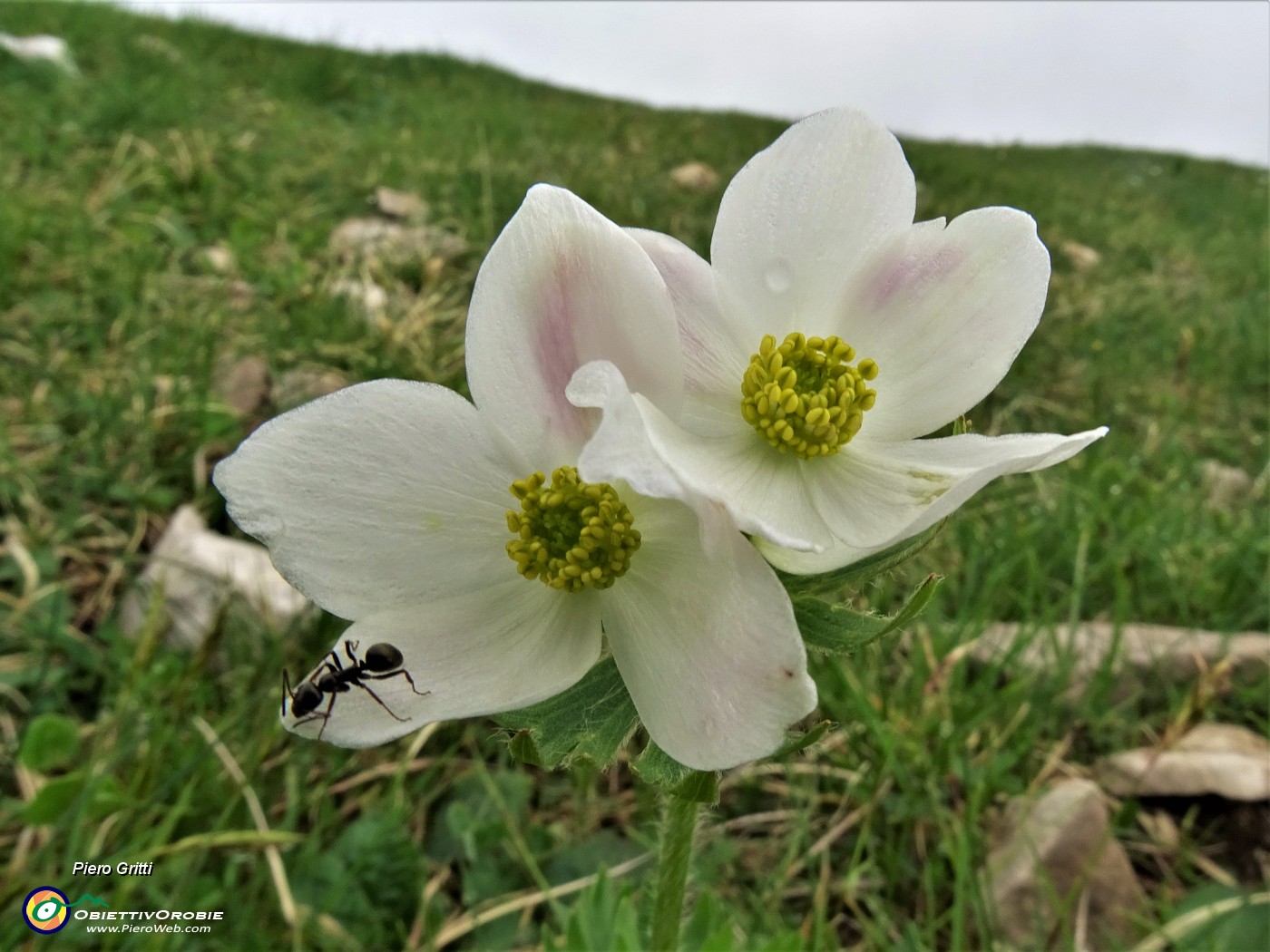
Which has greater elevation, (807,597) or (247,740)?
(807,597)

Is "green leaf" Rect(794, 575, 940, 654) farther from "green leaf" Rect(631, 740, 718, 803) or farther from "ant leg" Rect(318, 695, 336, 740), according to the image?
"ant leg" Rect(318, 695, 336, 740)

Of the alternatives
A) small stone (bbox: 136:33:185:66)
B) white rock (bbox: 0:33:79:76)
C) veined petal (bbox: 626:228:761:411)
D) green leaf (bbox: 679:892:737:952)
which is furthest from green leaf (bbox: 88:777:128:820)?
small stone (bbox: 136:33:185:66)

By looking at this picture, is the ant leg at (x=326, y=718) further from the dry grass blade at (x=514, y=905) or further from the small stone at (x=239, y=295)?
the small stone at (x=239, y=295)

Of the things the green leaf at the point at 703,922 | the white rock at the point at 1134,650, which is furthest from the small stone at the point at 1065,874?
the green leaf at the point at 703,922

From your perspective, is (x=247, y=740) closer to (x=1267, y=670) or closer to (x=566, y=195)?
(x=566, y=195)

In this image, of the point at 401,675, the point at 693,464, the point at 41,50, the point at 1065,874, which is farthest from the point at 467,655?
the point at 41,50

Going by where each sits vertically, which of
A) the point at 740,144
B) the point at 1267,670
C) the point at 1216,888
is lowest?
the point at 1216,888

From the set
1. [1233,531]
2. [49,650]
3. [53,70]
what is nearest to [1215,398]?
[1233,531]
